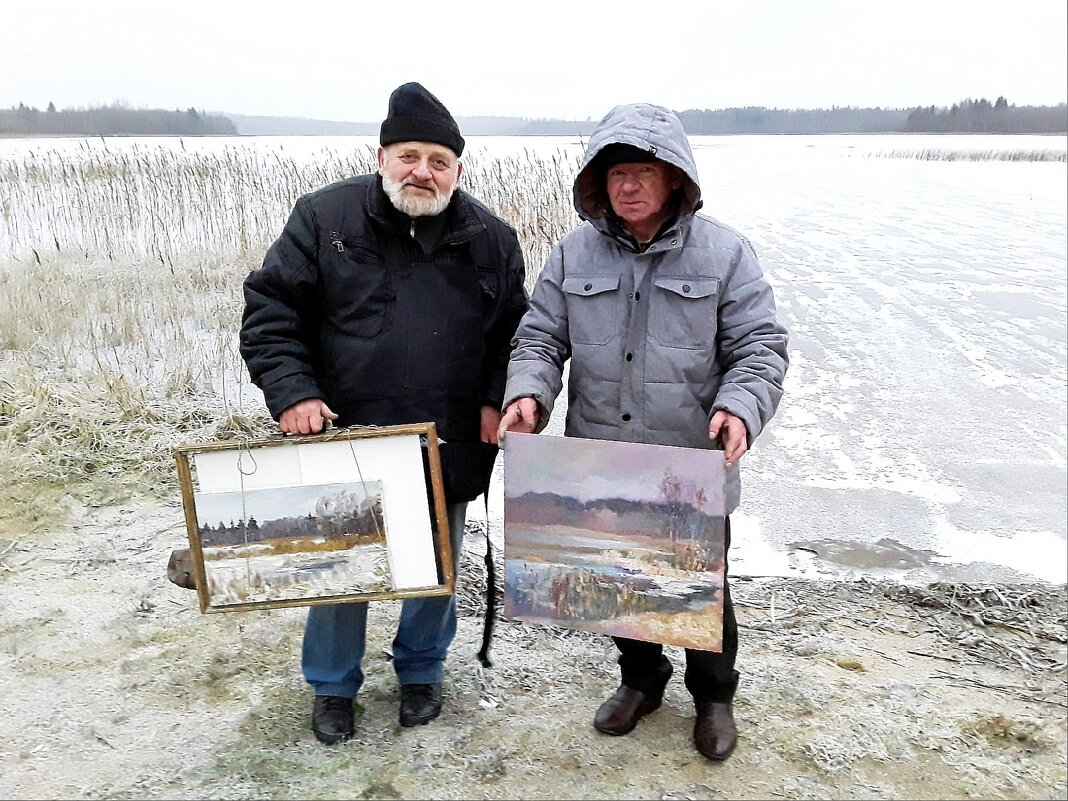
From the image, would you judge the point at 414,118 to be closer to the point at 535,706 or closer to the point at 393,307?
the point at 393,307

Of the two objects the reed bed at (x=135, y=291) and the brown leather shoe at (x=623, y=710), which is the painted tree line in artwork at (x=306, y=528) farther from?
the reed bed at (x=135, y=291)

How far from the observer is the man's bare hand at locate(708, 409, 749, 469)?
188 centimetres

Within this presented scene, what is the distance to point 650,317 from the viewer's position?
6.64ft

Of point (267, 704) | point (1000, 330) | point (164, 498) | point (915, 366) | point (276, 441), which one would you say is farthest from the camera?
point (1000, 330)

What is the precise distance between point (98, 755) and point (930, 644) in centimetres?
269

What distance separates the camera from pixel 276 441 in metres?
1.97

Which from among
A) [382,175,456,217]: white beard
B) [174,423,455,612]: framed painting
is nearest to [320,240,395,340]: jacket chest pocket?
[382,175,456,217]: white beard

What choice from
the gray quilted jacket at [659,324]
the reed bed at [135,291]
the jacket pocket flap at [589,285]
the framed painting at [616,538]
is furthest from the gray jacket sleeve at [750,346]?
the reed bed at [135,291]

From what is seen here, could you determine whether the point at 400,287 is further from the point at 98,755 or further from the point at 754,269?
the point at 98,755

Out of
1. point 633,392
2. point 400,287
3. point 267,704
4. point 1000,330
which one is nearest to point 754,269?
point 633,392

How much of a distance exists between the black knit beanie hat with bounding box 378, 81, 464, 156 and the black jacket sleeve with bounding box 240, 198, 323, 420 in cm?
31

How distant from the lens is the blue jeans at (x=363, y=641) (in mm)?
2285

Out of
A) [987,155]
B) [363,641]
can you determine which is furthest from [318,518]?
[987,155]

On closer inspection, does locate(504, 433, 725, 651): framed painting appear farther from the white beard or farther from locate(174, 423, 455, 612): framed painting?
the white beard
